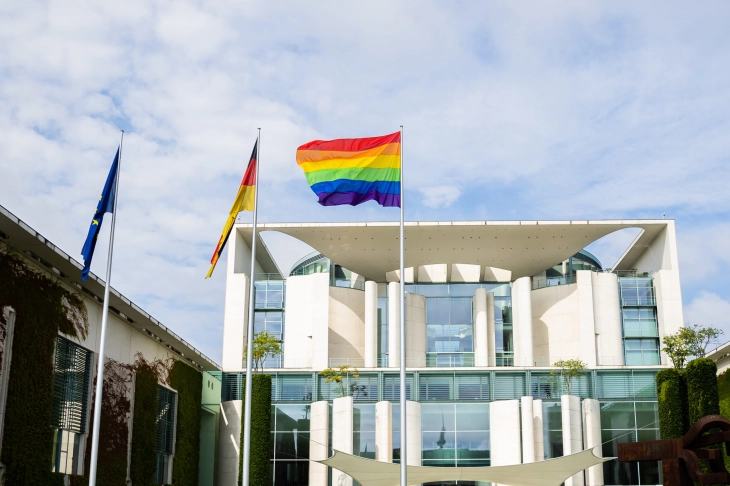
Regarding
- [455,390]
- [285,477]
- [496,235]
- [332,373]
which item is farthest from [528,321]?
[285,477]

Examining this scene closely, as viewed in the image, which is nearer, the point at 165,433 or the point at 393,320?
the point at 165,433

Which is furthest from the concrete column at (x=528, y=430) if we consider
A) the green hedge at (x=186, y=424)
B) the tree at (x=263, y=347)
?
the green hedge at (x=186, y=424)

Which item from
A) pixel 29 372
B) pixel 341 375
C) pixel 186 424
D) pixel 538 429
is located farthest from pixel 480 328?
pixel 29 372

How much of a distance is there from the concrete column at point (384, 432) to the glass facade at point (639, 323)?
15.1 metres

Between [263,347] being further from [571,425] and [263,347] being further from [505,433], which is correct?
[571,425]

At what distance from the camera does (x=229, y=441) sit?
134 feet

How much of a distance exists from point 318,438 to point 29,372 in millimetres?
18735

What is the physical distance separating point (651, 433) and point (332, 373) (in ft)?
47.8

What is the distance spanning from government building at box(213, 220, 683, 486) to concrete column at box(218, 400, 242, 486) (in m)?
0.06

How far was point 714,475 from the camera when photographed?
62.6 feet

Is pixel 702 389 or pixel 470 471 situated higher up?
pixel 702 389

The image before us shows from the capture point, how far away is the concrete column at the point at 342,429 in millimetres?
38219

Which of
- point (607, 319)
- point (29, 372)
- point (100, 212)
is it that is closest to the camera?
point (100, 212)

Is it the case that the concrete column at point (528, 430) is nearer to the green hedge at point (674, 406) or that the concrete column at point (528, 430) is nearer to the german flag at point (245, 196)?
the green hedge at point (674, 406)
